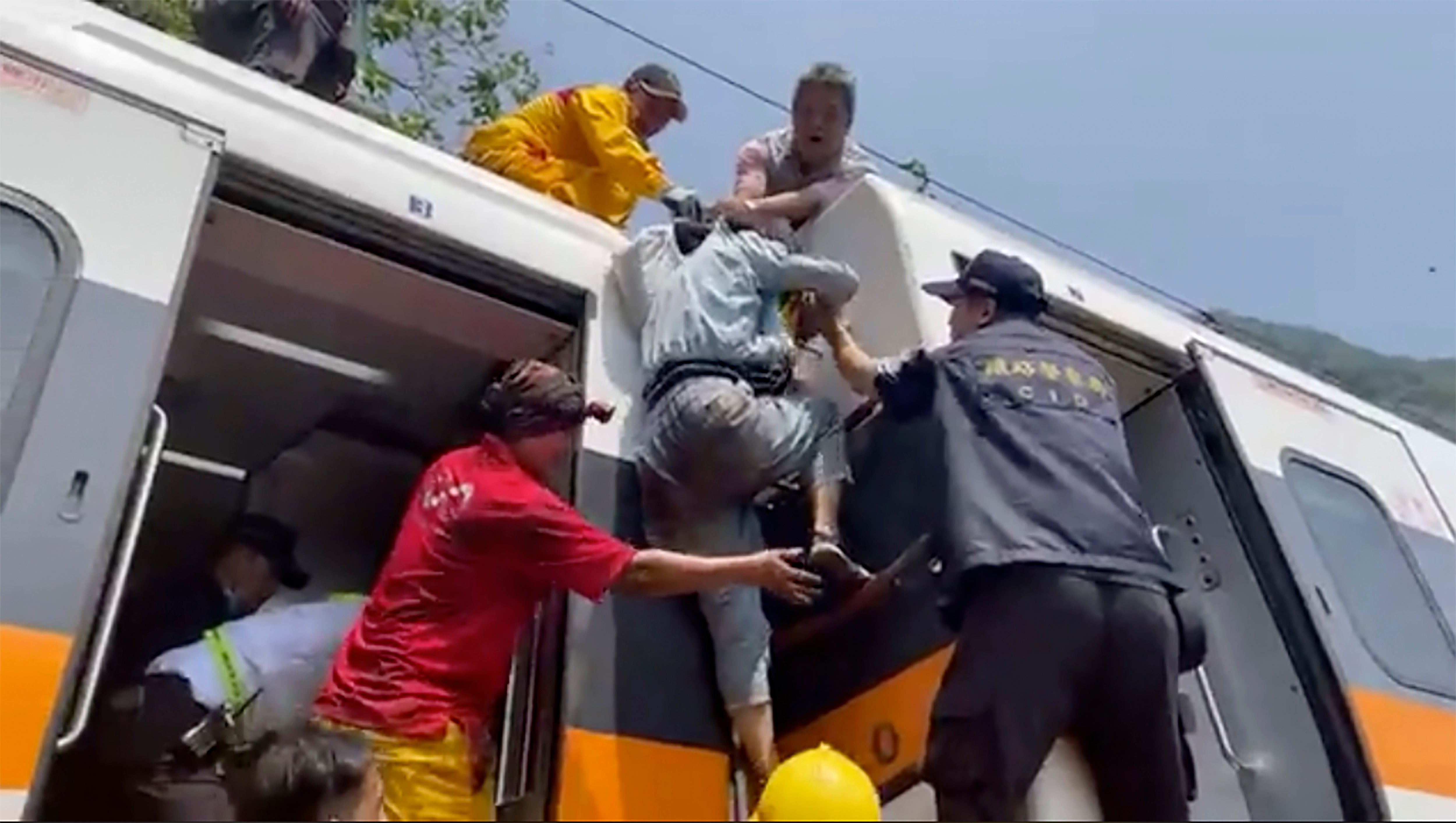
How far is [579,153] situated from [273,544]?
4.74 feet

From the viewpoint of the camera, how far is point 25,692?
229 cm

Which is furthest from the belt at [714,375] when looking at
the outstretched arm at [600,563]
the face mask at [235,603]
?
the face mask at [235,603]

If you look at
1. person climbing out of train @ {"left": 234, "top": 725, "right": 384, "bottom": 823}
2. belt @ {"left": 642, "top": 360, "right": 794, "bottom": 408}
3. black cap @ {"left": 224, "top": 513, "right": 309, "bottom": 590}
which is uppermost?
black cap @ {"left": 224, "top": 513, "right": 309, "bottom": 590}

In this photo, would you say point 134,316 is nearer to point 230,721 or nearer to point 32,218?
point 32,218

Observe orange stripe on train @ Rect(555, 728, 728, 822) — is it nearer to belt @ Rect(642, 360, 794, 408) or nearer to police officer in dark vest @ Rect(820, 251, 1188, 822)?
police officer in dark vest @ Rect(820, 251, 1188, 822)

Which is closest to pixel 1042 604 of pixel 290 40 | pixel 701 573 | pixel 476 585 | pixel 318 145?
pixel 701 573

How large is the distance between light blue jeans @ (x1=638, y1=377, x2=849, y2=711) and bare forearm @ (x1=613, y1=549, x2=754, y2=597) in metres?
0.28

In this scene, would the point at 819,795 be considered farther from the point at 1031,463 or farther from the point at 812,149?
the point at 812,149

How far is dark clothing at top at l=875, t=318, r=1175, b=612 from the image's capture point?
2.66 metres

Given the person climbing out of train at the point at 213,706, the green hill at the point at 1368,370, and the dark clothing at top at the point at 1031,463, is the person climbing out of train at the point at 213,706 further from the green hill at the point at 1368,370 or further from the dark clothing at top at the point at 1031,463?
the green hill at the point at 1368,370

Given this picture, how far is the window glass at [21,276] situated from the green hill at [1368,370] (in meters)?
3.23

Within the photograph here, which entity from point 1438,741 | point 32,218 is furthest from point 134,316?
point 1438,741

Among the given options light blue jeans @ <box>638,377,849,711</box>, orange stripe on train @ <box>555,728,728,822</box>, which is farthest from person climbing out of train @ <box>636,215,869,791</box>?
orange stripe on train @ <box>555,728,728,822</box>

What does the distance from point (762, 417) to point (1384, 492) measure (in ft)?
7.48
